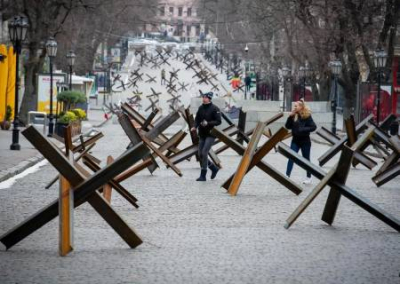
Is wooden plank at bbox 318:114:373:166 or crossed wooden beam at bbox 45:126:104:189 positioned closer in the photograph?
crossed wooden beam at bbox 45:126:104:189

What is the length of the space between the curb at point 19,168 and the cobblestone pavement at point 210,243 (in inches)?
86.3

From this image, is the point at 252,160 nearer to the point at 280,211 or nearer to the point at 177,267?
the point at 280,211

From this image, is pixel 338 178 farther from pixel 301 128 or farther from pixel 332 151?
pixel 332 151

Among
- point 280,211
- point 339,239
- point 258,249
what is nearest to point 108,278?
point 258,249

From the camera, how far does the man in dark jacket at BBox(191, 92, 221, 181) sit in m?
20.9

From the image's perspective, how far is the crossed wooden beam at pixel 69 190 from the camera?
Result: 10945 millimetres

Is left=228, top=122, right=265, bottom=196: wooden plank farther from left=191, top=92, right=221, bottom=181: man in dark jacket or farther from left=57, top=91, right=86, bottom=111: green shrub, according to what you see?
left=57, top=91, right=86, bottom=111: green shrub

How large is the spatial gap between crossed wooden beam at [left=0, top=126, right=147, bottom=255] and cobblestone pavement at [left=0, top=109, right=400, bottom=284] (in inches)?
8.2

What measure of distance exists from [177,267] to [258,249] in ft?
4.99

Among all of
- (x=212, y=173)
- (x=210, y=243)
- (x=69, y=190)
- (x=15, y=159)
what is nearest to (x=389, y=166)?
(x=212, y=173)

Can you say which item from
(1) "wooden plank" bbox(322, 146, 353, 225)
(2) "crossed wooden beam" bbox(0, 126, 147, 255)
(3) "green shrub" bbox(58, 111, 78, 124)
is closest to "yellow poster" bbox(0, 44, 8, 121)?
(3) "green shrub" bbox(58, 111, 78, 124)

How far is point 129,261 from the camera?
10680 mm

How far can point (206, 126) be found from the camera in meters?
21.0

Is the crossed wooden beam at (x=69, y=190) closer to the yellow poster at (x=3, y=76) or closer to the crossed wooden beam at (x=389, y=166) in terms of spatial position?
the crossed wooden beam at (x=389, y=166)
